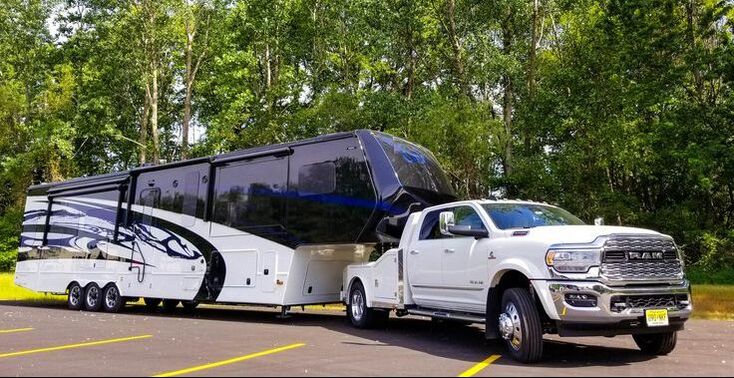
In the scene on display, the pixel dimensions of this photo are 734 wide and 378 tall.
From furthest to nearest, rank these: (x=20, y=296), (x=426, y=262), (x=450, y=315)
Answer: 1. (x=20, y=296)
2. (x=426, y=262)
3. (x=450, y=315)

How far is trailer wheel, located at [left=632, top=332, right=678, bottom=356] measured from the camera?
8.59m

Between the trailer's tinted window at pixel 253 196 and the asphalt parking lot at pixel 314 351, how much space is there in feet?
7.19

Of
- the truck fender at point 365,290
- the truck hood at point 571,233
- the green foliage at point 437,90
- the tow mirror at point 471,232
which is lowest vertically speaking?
the truck fender at point 365,290

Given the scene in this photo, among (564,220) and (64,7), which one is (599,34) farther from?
(64,7)

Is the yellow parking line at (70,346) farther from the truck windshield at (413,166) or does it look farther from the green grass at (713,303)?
the green grass at (713,303)

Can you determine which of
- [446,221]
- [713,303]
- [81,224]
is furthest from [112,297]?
[713,303]

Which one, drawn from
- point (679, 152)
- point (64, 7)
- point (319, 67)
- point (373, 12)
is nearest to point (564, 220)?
point (679, 152)

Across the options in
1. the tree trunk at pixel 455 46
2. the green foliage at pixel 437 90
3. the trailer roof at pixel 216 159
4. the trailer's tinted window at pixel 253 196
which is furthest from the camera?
the tree trunk at pixel 455 46

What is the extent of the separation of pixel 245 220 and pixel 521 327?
27.2 ft

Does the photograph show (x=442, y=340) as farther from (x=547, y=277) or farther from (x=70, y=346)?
(x=70, y=346)

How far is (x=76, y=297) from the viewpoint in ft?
63.0

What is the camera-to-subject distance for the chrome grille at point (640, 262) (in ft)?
24.7

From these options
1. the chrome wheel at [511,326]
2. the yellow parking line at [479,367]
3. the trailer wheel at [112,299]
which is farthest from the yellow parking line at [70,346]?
the trailer wheel at [112,299]

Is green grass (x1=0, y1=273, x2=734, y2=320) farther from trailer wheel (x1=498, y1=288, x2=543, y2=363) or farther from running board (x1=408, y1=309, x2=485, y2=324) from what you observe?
trailer wheel (x1=498, y1=288, x2=543, y2=363)
